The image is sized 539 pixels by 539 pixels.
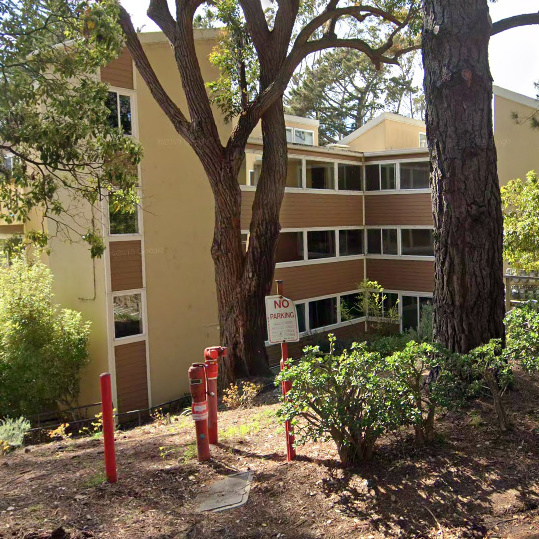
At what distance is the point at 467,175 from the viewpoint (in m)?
6.11

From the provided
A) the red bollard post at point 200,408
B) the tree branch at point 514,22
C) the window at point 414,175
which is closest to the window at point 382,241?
the window at point 414,175

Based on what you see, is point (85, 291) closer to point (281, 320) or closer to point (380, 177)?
point (281, 320)

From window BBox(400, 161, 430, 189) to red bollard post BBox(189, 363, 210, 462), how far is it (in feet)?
57.0

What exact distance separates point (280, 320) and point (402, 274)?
16844 mm

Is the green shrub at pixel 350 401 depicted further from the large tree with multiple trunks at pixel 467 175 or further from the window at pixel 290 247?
the window at pixel 290 247

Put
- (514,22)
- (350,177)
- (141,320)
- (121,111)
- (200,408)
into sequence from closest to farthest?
1. (200,408)
2. (514,22)
3. (121,111)
4. (141,320)
5. (350,177)

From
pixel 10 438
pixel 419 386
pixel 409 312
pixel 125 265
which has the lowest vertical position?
pixel 409 312

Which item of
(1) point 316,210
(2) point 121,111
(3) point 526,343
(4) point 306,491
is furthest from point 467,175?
(1) point 316,210

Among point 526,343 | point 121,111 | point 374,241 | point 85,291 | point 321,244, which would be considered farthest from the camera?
point 374,241

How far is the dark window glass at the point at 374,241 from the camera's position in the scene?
2241 centimetres

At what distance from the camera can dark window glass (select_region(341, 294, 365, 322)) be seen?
2148 centimetres

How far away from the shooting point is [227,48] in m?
11.7

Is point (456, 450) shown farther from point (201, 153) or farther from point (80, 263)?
point (80, 263)

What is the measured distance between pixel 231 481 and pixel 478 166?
3.98 meters
